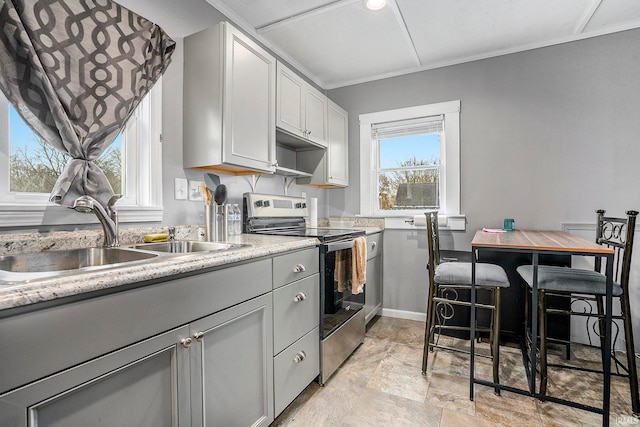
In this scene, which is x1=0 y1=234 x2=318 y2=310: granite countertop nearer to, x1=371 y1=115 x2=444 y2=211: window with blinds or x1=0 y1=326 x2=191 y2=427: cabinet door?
x1=0 y1=326 x2=191 y2=427: cabinet door

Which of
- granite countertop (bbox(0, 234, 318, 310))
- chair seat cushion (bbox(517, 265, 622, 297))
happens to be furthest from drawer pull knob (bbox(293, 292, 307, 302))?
chair seat cushion (bbox(517, 265, 622, 297))

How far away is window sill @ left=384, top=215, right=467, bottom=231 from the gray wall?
0.19 ft

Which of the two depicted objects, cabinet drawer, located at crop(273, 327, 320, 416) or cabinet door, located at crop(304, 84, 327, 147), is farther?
cabinet door, located at crop(304, 84, 327, 147)

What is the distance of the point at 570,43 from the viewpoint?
99.5 inches

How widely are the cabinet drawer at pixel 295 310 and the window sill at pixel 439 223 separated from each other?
59.8 inches

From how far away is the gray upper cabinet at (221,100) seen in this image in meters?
1.74

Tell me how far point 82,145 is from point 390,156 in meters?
2.63

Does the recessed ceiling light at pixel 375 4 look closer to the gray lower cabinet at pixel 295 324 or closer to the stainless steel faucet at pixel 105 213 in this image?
the gray lower cabinet at pixel 295 324

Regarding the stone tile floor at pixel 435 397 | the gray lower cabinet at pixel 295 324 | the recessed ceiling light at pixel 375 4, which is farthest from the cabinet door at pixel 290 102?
the stone tile floor at pixel 435 397

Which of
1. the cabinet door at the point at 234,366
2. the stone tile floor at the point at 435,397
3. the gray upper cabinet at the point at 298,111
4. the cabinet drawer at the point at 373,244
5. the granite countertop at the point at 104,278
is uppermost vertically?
the gray upper cabinet at the point at 298,111

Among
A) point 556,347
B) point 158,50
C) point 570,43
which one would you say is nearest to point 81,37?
point 158,50

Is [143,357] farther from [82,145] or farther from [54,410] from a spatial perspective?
[82,145]

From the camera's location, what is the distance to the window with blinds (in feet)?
10.0

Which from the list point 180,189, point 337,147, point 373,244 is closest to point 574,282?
point 373,244
